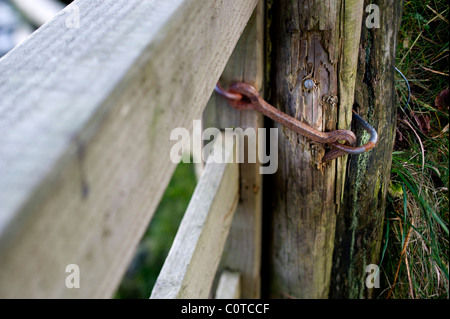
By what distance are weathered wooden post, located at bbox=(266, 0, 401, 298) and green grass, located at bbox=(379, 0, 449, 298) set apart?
0.27ft

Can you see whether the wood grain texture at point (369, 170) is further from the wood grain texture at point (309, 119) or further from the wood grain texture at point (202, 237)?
the wood grain texture at point (202, 237)

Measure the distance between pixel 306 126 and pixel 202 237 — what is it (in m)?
0.37

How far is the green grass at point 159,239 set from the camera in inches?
150

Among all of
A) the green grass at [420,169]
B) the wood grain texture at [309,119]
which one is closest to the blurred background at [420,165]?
the green grass at [420,169]

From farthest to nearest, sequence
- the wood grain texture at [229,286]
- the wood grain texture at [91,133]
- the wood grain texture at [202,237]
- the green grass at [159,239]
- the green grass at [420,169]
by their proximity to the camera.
Result: the green grass at [159,239] → the wood grain texture at [229,286] → the green grass at [420,169] → the wood grain texture at [202,237] → the wood grain texture at [91,133]

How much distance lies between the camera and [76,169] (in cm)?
37

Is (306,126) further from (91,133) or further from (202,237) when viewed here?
(91,133)

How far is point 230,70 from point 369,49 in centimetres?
35

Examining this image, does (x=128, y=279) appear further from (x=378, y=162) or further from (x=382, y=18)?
(x=382, y=18)

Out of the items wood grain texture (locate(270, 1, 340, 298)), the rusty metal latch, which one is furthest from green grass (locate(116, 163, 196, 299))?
the rusty metal latch

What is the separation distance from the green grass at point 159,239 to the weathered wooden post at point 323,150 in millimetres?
2533

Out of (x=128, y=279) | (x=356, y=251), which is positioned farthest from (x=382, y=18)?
(x=128, y=279)

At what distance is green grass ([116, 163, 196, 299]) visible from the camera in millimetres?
3822

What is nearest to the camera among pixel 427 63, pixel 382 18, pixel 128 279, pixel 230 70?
pixel 382 18
